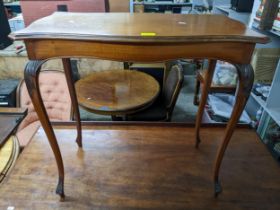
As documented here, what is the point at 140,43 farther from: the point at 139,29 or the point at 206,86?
the point at 206,86

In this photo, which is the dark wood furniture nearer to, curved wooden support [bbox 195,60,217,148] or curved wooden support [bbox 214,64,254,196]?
curved wooden support [bbox 214,64,254,196]

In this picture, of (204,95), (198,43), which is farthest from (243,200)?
(198,43)

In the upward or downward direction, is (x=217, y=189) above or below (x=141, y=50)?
below

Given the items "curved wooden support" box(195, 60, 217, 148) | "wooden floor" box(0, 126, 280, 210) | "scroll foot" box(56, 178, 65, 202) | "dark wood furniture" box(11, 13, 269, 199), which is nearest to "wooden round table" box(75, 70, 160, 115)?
"wooden floor" box(0, 126, 280, 210)

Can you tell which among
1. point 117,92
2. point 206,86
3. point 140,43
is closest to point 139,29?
point 140,43

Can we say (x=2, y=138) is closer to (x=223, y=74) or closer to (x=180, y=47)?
(x=180, y=47)

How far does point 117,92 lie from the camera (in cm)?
179

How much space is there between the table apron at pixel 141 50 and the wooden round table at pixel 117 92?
875 mm

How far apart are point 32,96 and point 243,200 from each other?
966mm

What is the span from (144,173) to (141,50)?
2.05 feet

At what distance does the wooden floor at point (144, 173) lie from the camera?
0.91 metres

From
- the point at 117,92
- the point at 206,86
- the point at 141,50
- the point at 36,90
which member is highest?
the point at 141,50

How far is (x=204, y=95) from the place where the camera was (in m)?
1.12

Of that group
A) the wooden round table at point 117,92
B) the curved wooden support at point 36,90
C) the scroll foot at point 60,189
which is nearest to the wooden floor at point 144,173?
the scroll foot at point 60,189
